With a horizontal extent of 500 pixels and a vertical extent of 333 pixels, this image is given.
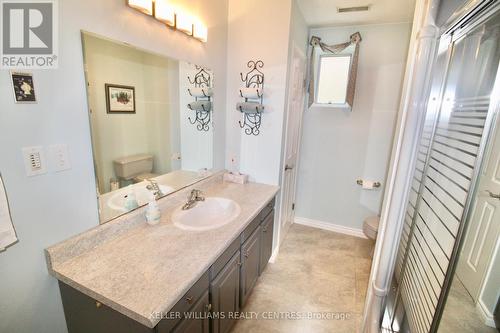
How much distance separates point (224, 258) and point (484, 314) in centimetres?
141

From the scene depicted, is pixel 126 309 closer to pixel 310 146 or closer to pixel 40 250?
pixel 40 250

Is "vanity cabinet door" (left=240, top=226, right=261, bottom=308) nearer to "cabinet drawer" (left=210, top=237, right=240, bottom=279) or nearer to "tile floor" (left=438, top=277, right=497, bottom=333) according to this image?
"cabinet drawer" (left=210, top=237, right=240, bottom=279)

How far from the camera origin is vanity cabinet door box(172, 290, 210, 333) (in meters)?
1.06

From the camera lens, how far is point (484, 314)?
1.23 meters

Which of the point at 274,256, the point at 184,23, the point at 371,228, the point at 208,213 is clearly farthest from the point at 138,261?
the point at 371,228

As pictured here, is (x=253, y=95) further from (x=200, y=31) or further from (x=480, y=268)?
(x=480, y=268)

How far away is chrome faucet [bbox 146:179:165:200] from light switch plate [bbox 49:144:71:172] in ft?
1.76

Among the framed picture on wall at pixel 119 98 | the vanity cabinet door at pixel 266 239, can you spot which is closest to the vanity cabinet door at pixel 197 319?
the vanity cabinet door at pixel 266 239

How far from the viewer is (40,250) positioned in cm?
103

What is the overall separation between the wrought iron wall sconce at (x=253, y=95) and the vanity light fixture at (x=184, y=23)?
644mm

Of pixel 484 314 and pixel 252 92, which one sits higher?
pixel 252 92

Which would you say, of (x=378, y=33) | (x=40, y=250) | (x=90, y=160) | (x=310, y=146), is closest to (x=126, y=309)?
(x=40, y=250)

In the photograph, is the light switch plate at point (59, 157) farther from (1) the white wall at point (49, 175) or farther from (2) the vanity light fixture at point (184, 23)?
(2) the vanity light fixture at point (184, 23)

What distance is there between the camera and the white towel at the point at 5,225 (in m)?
0.89
